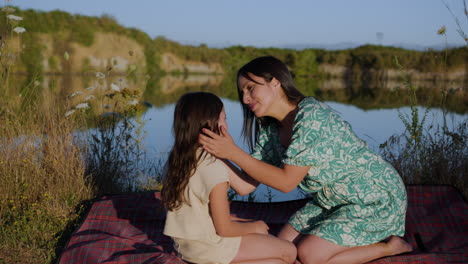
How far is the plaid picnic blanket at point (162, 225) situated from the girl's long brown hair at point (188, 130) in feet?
1.43

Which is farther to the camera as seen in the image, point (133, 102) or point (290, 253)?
point (133, 102)

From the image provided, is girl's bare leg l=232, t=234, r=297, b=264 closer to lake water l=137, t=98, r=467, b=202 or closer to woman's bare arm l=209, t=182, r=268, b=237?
woman's bare arm l=209, t=182, r=268, b=237

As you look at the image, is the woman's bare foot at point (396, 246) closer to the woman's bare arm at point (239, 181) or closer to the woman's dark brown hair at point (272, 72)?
the woman's bare arm at point (239, 181)

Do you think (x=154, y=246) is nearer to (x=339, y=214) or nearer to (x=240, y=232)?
(x=240, y=232)

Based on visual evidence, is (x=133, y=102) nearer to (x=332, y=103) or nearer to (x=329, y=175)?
(x=329, y=175)

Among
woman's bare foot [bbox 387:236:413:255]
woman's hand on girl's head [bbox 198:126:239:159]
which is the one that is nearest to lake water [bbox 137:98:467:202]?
woman's bare foot [bbox 387:236:413:255]

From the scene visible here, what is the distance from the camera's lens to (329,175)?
8.76 ft

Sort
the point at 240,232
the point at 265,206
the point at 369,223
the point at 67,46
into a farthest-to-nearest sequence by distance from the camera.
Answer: the point at 67,46 < the point at 265,206 < the point at 369,223 < the point at 240,232

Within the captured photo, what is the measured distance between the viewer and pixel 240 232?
2430mm

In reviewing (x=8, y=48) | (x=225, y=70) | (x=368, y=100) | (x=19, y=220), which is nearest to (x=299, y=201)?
(x=19, y=220)

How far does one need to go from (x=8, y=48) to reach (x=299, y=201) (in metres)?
2.71

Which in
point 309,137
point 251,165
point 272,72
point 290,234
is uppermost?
point 272,72

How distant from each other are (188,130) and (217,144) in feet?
0.54

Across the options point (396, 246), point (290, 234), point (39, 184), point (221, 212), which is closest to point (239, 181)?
point (290, 234)
